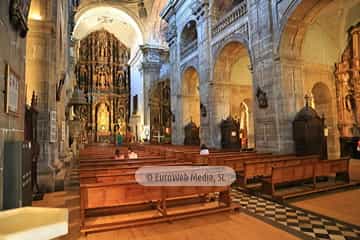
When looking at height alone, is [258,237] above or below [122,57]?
below

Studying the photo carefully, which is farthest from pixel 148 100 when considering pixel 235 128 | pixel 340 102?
pixel 340 102

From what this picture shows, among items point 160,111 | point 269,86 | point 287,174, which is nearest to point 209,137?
point 269,86

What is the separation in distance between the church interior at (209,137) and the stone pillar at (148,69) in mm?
437

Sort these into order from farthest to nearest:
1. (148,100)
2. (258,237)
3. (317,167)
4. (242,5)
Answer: (148,100), (242,5), (317,167), (258,237)

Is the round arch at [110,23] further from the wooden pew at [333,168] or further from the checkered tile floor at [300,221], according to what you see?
the checkered tile floor at [300,221]

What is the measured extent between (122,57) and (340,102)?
22933 millimetres

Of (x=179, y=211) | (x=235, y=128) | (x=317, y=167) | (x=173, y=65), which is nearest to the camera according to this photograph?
(x=179, y=211)

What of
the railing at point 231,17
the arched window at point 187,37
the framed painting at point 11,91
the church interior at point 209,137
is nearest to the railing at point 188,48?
the arched window at point 187,37

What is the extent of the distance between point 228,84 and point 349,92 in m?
5.38

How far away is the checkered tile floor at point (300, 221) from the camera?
10.7ft

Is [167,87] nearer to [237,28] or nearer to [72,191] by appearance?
[237,28]

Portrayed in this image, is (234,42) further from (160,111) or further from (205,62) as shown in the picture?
(160,111)

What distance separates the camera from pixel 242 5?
10344 mm

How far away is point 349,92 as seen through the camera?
416 inches
